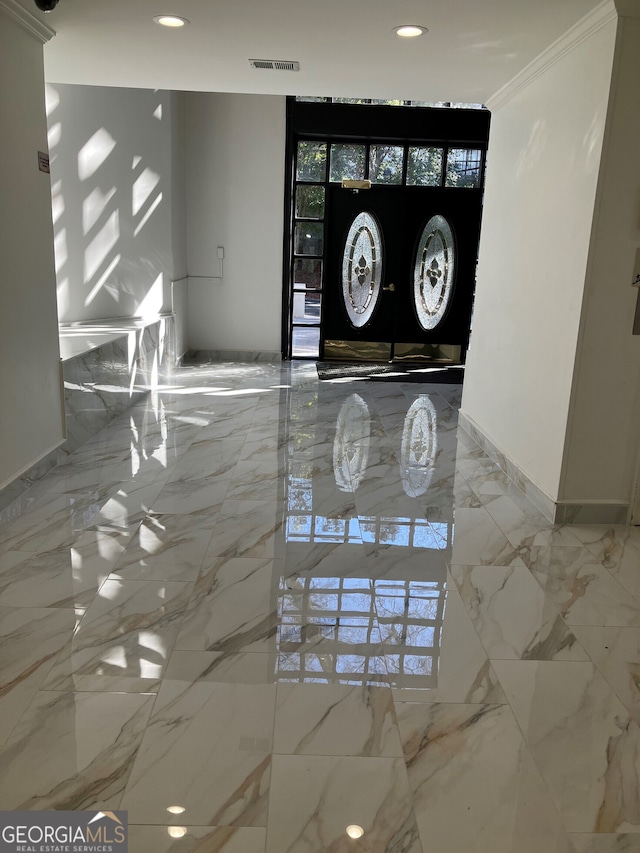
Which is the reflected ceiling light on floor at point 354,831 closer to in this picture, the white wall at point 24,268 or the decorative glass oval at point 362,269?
the white wall at point 24,268

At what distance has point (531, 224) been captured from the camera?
14.1ft

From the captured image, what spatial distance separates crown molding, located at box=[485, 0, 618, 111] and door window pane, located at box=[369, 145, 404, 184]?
3.86 m

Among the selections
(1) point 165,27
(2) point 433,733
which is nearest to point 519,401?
(2) point 433,733

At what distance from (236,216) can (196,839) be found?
26.4 feet

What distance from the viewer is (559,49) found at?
3.77 meters

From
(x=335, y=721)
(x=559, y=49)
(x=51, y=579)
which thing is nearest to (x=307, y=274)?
(x=559, y=49)

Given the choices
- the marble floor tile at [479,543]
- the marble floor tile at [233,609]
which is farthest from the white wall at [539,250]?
the marble floor tile at [233,609]

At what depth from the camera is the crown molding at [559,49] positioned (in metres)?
3.25

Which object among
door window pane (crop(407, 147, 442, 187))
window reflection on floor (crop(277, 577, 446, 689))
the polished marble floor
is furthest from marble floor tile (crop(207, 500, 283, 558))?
door window pane (crop(407, 147, 442, 187))

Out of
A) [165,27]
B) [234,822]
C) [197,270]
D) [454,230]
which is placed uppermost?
[165,27]

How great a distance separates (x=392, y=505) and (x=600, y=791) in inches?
87.6

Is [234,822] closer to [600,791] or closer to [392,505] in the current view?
[600,791]

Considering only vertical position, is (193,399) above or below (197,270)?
below

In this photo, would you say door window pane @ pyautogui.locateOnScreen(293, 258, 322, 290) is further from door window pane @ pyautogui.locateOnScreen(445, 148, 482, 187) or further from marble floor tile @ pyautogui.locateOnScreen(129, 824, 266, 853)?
marble floor tile @ pyautogui.locateOnScreen(129, 824, 266, 853)
